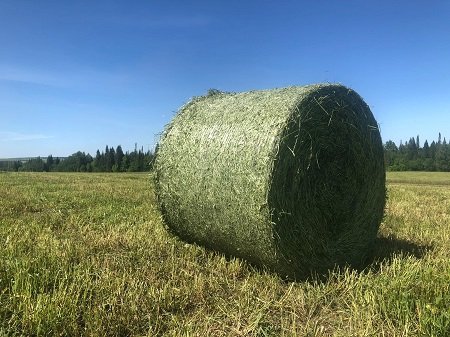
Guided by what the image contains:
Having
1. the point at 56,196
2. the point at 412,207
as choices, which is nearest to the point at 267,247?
the point at 412,207

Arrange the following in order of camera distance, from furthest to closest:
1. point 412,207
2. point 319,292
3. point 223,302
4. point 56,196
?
point 56,196 < point 412,207 < point 319,292 < point 223,302

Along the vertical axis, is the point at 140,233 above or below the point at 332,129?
below

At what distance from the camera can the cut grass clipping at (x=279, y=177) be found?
5.35 meters

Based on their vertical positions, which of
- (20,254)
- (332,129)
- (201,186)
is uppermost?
(332,129)

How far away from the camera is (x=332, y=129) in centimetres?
596

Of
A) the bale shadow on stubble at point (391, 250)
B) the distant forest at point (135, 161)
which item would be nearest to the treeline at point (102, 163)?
the distant forest at point (135, 161)

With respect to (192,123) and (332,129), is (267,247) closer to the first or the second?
(332,129)

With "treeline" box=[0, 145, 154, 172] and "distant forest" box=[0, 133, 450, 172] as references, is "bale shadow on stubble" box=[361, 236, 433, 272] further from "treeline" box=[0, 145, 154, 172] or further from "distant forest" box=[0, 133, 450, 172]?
"treeline" box=[0, 145, 154, 172]

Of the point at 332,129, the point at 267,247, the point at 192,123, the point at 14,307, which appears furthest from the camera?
the point at 192,123

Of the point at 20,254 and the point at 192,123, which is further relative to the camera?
the point at 192,123

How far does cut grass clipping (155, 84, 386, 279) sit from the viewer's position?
5348mm

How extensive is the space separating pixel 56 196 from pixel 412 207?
31.5ft

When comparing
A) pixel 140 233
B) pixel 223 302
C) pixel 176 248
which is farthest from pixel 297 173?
pixel 140 233

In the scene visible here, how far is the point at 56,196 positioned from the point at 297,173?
960 cm
